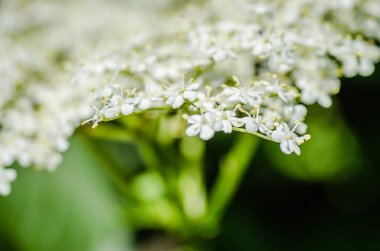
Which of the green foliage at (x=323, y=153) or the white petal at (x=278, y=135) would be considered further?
the green foliage at (x=323, y=153)

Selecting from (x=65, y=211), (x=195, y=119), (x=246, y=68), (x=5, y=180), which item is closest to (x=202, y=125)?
(x=195, y=119)

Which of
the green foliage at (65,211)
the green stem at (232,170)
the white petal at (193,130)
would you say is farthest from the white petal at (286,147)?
the green foliage at (65,211)

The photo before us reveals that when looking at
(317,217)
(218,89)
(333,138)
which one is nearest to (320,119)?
(333,138)

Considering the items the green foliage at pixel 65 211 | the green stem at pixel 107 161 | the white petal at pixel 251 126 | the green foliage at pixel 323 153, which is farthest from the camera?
the green foliage at pixel 323 153

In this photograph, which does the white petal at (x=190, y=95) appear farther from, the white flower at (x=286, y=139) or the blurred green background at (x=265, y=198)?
the blurred green background at (x=265, y=198)

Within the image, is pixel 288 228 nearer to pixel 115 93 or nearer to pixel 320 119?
pixel 320 119

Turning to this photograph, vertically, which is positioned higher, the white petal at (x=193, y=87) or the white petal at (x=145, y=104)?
the white petal at (x=193, y=87)
